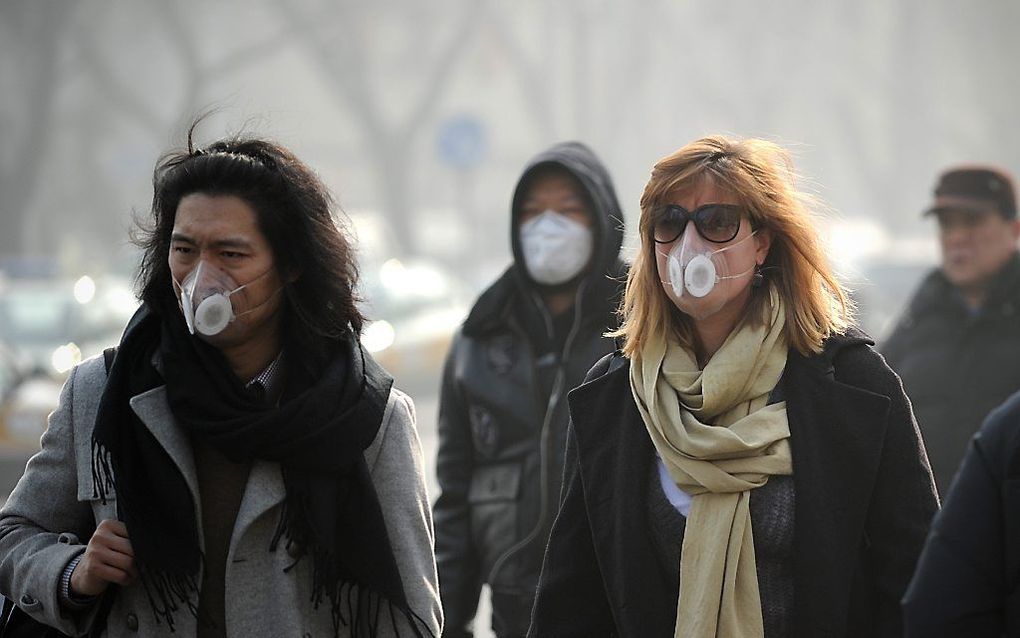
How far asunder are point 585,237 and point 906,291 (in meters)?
18.2

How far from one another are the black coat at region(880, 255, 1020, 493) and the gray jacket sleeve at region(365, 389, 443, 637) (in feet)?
9.61

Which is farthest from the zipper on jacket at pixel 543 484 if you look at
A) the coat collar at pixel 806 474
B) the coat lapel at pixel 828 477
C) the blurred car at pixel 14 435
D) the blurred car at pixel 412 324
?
the blurred car at pixel 412 324

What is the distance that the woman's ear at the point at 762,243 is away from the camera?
342 centimetres

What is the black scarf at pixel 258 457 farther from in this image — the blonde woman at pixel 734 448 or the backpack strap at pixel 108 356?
the blonde woman at pixel 734 448

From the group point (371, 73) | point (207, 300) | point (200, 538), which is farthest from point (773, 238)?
point (371, 73)

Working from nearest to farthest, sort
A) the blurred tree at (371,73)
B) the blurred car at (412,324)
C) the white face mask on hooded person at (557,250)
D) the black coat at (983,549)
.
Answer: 1. the black coat at (983,549)
2. the white face mask on hooded person at (557,250)
3. the blurred car at (412,324)
4. the blurred tree at (371,73)

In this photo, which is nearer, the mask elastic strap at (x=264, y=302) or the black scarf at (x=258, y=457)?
the black scarf at (x=258, y=457)

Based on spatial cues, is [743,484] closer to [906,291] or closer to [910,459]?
[910,459]

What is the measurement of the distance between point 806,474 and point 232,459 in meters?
1.14

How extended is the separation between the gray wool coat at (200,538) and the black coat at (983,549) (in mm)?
1188

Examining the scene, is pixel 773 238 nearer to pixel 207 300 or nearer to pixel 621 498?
pixel 621 498

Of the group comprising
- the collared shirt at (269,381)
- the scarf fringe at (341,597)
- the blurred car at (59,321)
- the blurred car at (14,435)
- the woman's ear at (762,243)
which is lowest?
the blurred car at (14,435)

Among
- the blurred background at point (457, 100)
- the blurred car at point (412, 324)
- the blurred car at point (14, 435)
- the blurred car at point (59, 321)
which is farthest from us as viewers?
the blurred background at point (457, 100)

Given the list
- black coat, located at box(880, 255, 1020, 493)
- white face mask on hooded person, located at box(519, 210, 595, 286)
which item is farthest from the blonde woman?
black coat, located at box(880, 255, 1020, 493)
